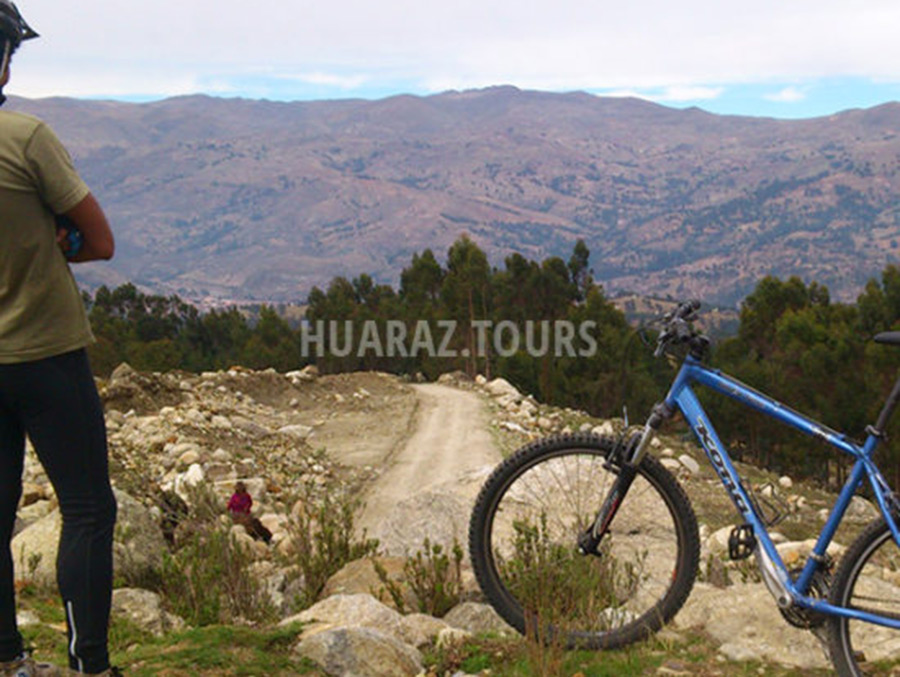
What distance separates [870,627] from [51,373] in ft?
12.9

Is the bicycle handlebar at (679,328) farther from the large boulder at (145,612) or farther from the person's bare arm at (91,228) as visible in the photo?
the large boulder at (145,612)

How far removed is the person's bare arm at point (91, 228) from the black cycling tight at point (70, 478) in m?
0.41

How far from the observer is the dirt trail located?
8.55 meters

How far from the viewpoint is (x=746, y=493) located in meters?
4.16

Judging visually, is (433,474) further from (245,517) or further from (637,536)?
(637,536)

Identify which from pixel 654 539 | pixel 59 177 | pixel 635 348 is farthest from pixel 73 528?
pixel 635 348

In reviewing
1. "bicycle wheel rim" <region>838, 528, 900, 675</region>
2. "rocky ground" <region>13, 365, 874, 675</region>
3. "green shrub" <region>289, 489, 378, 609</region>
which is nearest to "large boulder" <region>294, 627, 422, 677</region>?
"rocky ground" <region>13, 365, 874, 675</region>

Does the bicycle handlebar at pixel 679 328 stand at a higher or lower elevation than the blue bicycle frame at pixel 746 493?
higher

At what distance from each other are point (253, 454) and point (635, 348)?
2448 centimetres

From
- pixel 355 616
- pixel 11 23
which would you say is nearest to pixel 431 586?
pixel 355 616

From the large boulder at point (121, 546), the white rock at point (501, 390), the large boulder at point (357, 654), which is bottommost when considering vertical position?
the white rock at point (501, 390)

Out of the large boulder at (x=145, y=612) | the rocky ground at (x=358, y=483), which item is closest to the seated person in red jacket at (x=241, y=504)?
the rocky ground at (x=358, y=483)

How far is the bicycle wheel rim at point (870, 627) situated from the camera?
377 centimetres

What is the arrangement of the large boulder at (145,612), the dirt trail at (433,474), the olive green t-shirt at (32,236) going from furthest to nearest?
the dirt trail at (433,474), the large boulder at (145,612), the olive green t-shirt at (32,236)
